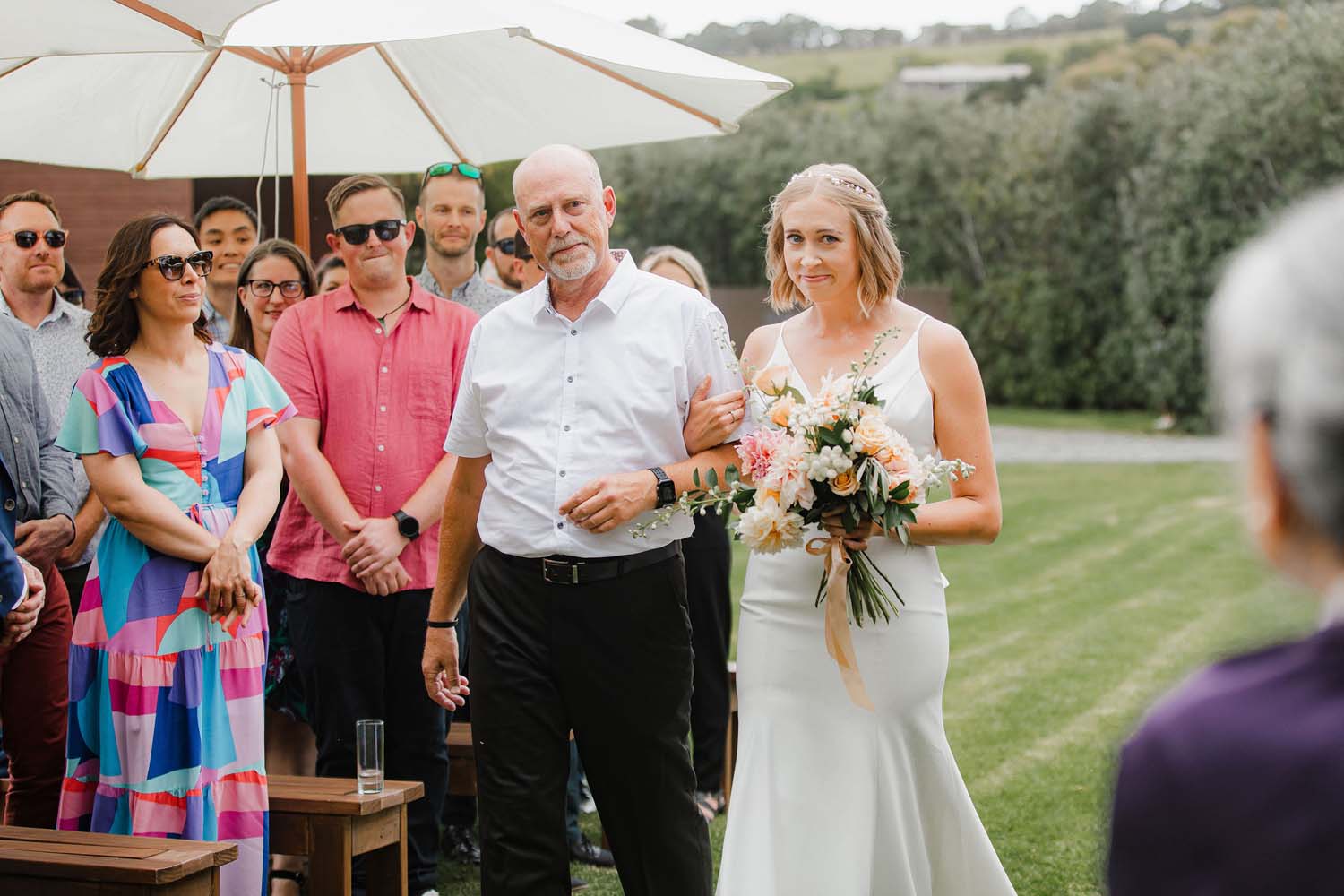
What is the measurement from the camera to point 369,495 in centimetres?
562

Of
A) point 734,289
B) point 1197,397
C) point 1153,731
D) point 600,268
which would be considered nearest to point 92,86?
point 600,268

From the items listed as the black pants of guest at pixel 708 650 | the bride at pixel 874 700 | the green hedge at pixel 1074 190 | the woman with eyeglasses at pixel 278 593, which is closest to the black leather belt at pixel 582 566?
the bride at pixel 874 700

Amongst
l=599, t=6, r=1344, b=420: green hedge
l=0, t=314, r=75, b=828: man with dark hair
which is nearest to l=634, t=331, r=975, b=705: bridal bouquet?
l=0, t=314, r=75, b=828: man with dark hair

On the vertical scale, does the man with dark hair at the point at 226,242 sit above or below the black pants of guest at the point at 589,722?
above

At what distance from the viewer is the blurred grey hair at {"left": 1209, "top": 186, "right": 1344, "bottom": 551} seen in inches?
51.4

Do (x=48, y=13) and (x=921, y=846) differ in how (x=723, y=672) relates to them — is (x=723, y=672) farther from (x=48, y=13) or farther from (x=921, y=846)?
(x=48, y=13)

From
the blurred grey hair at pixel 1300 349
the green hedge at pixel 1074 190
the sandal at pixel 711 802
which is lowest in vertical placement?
the sandal at pixel 711 802

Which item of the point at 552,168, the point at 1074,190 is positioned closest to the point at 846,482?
the point at 552,168

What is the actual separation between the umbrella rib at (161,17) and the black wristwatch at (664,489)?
6.87 ft

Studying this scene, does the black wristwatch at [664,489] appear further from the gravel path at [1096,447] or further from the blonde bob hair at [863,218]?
the gravel path at [1096,447]

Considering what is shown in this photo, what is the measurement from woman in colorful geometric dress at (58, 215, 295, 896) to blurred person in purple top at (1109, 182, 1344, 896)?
3.76m

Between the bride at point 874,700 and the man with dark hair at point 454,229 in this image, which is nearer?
the bride at point 874,700

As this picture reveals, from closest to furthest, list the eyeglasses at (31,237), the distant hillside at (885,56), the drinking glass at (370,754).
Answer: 1. the drinking glass at (370,754)
2. the eyeglasses at (31,237)
3. the distant hillside at (885,56)

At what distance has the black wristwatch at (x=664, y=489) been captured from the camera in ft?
13.8
